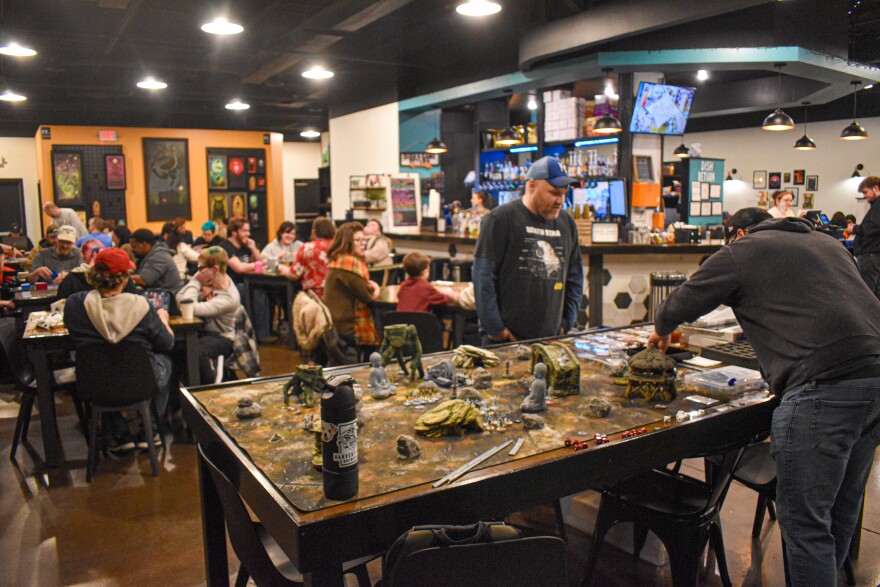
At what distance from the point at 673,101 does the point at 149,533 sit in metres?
7.66

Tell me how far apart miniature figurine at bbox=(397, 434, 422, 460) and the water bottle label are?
27cm

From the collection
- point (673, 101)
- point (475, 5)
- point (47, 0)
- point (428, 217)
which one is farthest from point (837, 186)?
point (47, 0)

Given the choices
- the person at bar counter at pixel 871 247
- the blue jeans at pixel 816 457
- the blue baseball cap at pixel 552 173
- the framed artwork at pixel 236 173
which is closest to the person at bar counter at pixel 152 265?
the blue baseball cap at pixel 552 173

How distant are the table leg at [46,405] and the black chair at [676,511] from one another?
11.1ft

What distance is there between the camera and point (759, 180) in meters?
15.3

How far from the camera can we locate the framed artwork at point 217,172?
15.2 m

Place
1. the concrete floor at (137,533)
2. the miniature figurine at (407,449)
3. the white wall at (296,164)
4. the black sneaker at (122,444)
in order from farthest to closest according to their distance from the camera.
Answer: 1. the white wall at (296,164)
2. the black sneaker at (122,444)
3. the concrete floor at (137,533)
4. the miniature figurine at (407,449)

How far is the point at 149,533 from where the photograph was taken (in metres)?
3.41

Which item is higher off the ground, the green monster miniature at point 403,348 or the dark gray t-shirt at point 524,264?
the dark gray t-shirt at point 524,264

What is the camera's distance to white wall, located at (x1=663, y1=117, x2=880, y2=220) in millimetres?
13789

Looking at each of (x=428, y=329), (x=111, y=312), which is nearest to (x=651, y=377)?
(x=428, y=329)

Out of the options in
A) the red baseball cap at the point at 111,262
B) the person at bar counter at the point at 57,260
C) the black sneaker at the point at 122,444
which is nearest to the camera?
the red baseball cap at the point at 111,262

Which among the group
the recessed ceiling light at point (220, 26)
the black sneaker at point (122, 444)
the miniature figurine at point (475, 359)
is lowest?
the black sneaker at point (122, 444)

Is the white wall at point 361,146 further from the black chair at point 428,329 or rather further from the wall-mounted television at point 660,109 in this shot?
the black chair at point 428,329
